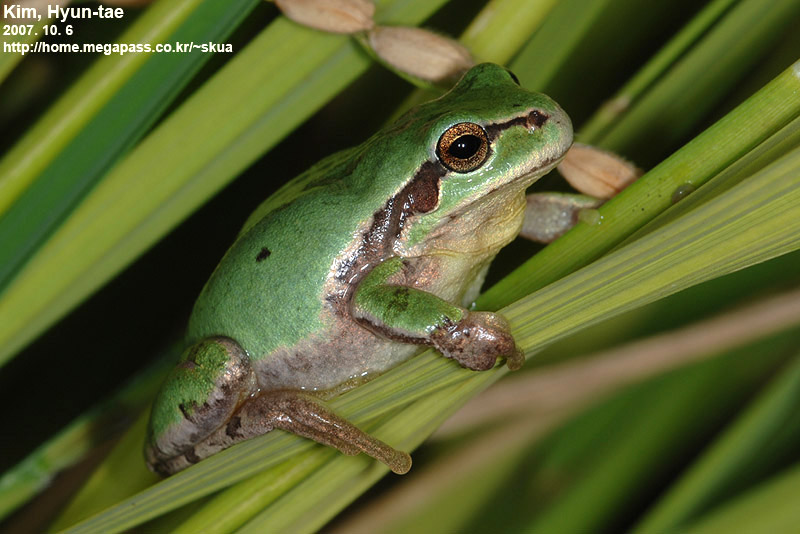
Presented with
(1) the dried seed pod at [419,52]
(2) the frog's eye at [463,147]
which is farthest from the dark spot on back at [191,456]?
(1) the dried seed pod at [419,52]

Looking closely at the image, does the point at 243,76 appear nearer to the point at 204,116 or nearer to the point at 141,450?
the point at 204,116

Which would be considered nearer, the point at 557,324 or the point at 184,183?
the point at 557,324

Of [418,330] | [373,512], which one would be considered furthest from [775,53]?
[373,512]

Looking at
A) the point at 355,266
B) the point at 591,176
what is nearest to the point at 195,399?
the point at 355,266

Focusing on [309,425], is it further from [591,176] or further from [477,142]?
[591,176]

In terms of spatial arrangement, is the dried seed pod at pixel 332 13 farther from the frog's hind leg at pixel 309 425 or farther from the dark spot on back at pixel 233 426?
the dark spot on back at pixel 233 426

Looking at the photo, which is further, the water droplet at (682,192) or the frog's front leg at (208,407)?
the frog's front leg at (208,407)

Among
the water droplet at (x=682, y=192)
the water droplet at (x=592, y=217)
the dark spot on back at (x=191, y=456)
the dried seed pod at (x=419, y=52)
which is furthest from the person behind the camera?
the dark spot on back at (x=191, y=456)
